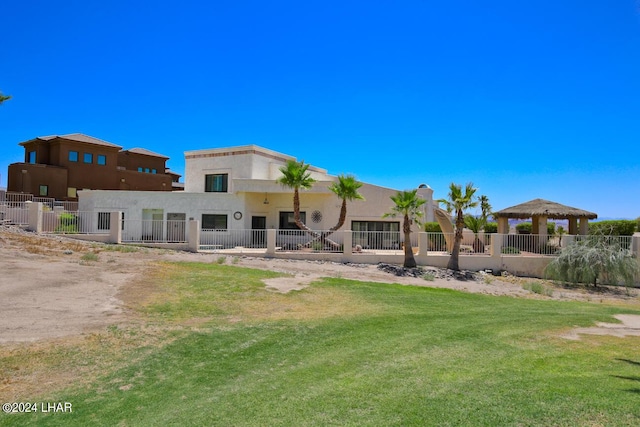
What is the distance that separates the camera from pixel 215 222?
27.7 meters

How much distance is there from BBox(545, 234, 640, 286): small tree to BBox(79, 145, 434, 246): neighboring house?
350 inches

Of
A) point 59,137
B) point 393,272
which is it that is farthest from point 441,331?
point 59,137

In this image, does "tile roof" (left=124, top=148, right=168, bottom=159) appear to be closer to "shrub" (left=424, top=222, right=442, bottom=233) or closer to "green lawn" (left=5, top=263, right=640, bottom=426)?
"shrub" (left=424, top=222, right=442, bottom=233)

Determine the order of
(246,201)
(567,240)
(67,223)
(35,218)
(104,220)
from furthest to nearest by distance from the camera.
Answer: (246,201), (104,220), (67,223), (35,218), (567,240)

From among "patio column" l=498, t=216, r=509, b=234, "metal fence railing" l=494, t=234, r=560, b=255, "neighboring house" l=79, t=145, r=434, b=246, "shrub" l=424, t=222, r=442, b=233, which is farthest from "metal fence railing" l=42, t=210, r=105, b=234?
"patio column" l=498, t=216, r=509, b=234

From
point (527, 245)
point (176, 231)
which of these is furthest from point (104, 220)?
point (527, 245)

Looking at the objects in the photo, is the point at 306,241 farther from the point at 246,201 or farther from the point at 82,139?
the point at 82,139

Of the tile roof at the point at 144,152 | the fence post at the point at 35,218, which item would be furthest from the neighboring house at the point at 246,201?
the tile roof at the point at 144,152

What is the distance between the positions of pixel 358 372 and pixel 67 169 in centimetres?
3863

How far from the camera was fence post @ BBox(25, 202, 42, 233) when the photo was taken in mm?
22609

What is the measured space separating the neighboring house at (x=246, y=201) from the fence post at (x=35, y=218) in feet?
12.9

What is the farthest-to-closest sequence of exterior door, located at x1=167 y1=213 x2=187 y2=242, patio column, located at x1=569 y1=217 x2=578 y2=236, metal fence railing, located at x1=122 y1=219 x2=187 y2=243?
patio column, located at x1=569 y1=217 x2=578 y2=236 < metal fence railing, located at x1=122 y1=219 x2=187 y2=243 < exterior door, located at x1=167 y1=213 x2=187 y2=242

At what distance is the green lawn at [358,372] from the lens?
445cm

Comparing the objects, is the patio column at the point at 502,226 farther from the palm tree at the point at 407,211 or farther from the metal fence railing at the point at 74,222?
the metal fence railing at the point at 74,222
